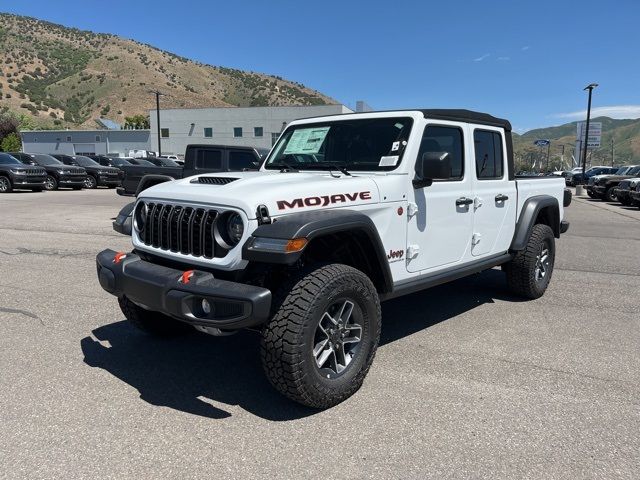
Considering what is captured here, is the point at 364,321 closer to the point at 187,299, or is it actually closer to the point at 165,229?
the point at 187,299

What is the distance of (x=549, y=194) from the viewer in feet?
20.1

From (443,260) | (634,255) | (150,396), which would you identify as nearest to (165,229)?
(150,396)

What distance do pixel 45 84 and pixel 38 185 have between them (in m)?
87.1

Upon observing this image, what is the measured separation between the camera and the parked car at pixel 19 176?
20438 millimetres

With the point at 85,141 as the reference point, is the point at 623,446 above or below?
below

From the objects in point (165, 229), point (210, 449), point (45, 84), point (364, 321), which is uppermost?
point (45, 84)

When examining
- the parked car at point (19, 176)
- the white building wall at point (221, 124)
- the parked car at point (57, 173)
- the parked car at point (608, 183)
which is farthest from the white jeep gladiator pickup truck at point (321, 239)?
the white building wall at point (221, 124)

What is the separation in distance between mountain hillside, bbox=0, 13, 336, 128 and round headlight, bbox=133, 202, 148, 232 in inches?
3499

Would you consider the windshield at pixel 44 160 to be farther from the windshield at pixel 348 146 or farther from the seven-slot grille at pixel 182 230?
the seven-slot grille at pixel 182 230

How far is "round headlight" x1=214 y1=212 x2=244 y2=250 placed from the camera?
10.3ft

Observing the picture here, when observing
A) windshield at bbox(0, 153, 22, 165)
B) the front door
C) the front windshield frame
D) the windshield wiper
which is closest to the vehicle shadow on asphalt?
the front door

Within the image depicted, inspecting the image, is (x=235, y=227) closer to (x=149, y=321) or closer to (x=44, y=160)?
(x=149, y=321)

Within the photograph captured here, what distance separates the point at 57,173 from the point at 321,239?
22.0 metres

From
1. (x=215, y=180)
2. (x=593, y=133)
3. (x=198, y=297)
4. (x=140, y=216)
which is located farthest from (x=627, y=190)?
(x=593, y=133)
